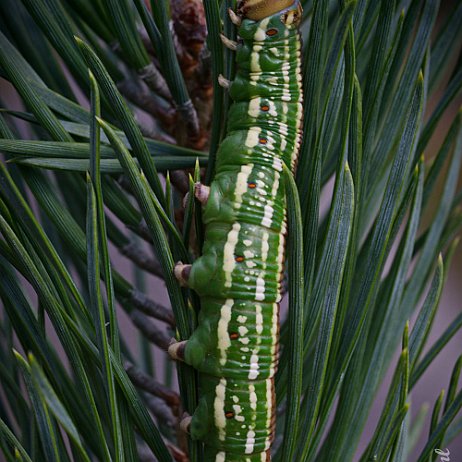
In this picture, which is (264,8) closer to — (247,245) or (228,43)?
(228,43)

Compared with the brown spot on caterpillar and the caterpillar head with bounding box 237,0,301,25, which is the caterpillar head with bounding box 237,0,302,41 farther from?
the brown spot on caterpillar

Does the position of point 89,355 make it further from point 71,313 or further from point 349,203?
point 349,203

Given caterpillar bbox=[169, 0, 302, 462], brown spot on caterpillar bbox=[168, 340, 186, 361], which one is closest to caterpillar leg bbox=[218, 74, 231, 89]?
caterpillar bbox=[169, 0, 302, 462]

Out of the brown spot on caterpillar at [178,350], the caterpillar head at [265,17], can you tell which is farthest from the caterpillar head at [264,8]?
the brown spot on caterpillar at [178,350]

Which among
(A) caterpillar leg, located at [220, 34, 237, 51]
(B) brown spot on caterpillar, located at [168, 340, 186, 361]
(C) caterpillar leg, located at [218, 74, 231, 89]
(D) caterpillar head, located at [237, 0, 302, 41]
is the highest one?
(D) caterpillar head, located at [237, 0, 302, 41]

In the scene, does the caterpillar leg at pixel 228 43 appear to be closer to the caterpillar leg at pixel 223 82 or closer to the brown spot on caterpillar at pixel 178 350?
the caterpillar leg at pixel 223 82

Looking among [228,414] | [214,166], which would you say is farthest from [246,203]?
[228,414]

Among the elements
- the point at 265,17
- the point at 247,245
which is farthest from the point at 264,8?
the point at 247,245
